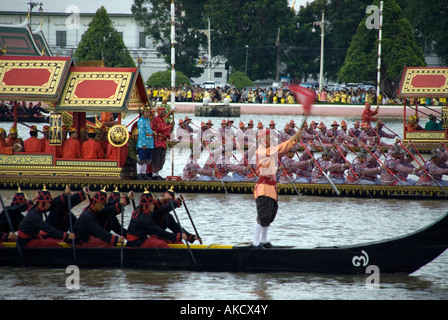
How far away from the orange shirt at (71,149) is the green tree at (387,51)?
37.9 meters

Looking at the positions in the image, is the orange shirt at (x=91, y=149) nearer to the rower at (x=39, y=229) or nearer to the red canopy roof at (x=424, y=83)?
the rower at (x=39, y=229)

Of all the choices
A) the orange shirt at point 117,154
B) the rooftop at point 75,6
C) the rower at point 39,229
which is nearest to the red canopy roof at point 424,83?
the orange shirt at point 117,154

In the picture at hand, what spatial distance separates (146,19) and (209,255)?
2446 inches

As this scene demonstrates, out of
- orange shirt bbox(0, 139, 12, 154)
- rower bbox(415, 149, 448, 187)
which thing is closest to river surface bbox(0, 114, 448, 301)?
rower bbox(415, 149, 448, 187)

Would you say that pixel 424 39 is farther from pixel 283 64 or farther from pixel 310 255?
Result: pixel 310 255

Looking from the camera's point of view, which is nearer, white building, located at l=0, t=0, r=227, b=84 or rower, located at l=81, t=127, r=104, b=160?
rower, located at l=81, t=127, r=104, b=160

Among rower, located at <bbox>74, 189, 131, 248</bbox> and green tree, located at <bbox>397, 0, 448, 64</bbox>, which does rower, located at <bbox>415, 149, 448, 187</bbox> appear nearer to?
rower, located at <bbox>74, 189, 131, 248</bbox>

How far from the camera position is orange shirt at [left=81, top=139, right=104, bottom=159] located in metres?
19.5

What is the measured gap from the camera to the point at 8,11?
76.6 m

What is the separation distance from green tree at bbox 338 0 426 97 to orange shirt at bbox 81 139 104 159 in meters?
37.7

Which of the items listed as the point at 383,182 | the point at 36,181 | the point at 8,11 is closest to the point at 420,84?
the point at 383,182

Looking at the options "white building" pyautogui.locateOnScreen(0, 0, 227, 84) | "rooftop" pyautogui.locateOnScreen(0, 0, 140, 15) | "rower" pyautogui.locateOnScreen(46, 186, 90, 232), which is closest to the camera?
"rower" pyautogui.locateOnScreen(46, 186, 90, 232)

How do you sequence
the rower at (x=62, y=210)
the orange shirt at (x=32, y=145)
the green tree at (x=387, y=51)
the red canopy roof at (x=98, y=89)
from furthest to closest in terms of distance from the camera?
the green tree at (x=387, y=51) → the orange shirt at (x=32, y=145) → the red canopy roof at (x=98, y=89) → the rower at (x=62, y=210)

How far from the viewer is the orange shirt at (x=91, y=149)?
64.1ft
